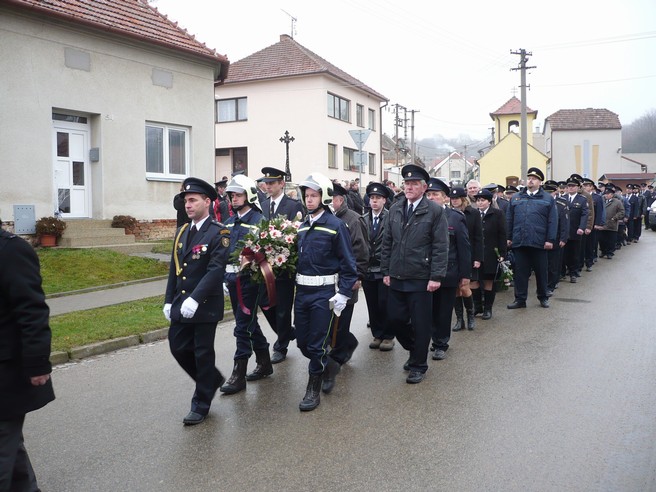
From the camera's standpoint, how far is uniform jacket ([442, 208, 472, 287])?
7.51 m

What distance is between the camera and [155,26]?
18.6 meters

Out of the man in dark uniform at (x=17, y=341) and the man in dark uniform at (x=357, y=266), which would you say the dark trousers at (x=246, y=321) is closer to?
the man in dark uniform at (x=357, y=266)

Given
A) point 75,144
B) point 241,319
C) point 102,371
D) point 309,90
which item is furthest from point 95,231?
point 309,90

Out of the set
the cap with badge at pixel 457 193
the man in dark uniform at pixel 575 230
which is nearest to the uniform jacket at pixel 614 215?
the man in dark uniform at pixel 575 230

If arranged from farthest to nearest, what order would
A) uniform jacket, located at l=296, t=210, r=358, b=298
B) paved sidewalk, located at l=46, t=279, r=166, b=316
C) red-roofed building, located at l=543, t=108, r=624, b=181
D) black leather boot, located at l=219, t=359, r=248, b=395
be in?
red-roofed building, located at l=543, t=108, r=624, b=181
paved sidewalk, located at l=46, t=279, r=166, b=316
black leather boot, located at l=219, t=359, r=248, b=395
uniform jacket, located at l=296, t=210, r=358, b=298

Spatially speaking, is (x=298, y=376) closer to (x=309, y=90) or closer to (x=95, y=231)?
(x=95, y=231)

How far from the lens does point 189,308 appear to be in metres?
5.11

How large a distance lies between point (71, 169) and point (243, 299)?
39.2 ft

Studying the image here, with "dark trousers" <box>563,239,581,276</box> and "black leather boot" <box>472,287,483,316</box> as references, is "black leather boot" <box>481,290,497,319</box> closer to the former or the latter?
"black leather boot" <box>472,287,483,316</box>

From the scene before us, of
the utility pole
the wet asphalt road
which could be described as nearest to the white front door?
the wet asphalt road

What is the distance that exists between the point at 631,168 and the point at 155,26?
6796cm

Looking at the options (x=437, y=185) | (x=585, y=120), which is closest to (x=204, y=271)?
(x=437, y=185)

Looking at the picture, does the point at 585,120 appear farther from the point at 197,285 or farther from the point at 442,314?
the point at 197,285

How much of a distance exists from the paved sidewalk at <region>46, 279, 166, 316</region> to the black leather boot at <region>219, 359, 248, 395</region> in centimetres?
473
